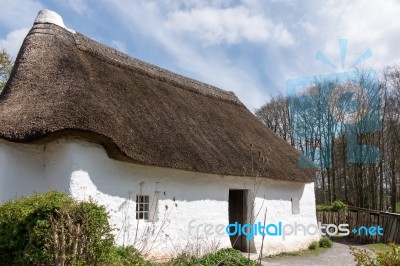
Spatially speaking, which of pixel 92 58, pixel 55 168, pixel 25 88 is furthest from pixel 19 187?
pixel 92 58

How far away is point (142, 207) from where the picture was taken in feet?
29.0

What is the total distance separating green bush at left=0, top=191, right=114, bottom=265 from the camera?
5.15m

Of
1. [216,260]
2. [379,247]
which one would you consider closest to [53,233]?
[216,260]

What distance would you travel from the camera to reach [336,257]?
12.0 metres

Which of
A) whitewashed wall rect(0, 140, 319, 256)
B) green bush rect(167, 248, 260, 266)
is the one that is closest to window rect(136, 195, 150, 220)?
whitewashed wall rect(0, 140, 319, 256)

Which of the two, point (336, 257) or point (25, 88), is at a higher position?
Result: point (25, 88)

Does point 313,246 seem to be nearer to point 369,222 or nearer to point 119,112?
point 369,222

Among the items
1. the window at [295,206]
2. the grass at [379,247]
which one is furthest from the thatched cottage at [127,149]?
the grass at [379,247]

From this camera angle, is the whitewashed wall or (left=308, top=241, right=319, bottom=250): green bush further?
(left=308, top=241, right=319, bottom=250): green bush

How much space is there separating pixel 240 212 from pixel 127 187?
4.85 metres

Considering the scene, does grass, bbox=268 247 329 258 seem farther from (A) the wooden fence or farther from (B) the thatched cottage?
(A) the wooden fence

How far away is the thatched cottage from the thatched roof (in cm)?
3

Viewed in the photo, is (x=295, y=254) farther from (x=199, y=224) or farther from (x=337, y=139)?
(x=337, y=139)

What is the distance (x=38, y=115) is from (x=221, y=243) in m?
5.83
